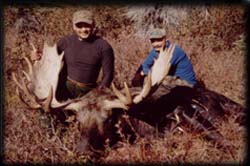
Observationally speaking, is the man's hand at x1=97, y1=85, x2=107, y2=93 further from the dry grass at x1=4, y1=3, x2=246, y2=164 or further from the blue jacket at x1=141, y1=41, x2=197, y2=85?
the blue jacket at x1=141, y1=41, x2=197, y2=85

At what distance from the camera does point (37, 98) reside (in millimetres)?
5422

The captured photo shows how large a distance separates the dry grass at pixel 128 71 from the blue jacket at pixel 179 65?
0.05 metres

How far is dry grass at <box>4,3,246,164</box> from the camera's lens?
5.36 m

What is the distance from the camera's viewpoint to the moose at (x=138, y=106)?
17.4ft

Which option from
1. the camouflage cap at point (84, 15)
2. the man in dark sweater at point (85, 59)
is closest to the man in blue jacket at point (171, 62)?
the man in dark sweater at point (85, 59)

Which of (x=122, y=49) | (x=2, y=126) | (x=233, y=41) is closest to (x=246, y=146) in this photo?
(x=233, y=41)

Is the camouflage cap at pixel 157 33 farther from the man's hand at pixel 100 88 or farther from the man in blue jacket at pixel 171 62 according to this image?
the man's hand at pixel 100 88

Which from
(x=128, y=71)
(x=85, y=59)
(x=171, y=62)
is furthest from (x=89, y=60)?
(x=171, y=62)

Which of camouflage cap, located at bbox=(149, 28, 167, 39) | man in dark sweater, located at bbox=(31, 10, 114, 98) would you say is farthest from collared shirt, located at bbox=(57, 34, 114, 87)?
camouflage cap, located at bbox=(149, 28, 167, 39)

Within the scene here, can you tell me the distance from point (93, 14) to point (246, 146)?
1.65 m

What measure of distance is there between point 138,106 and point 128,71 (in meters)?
0.31

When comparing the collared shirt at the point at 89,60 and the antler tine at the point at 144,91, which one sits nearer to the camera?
the antler tine at the point at 144,91

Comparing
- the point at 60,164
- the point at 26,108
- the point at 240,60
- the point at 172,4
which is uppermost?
the point at 172,4

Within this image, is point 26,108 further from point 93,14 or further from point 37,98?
point 93,14
